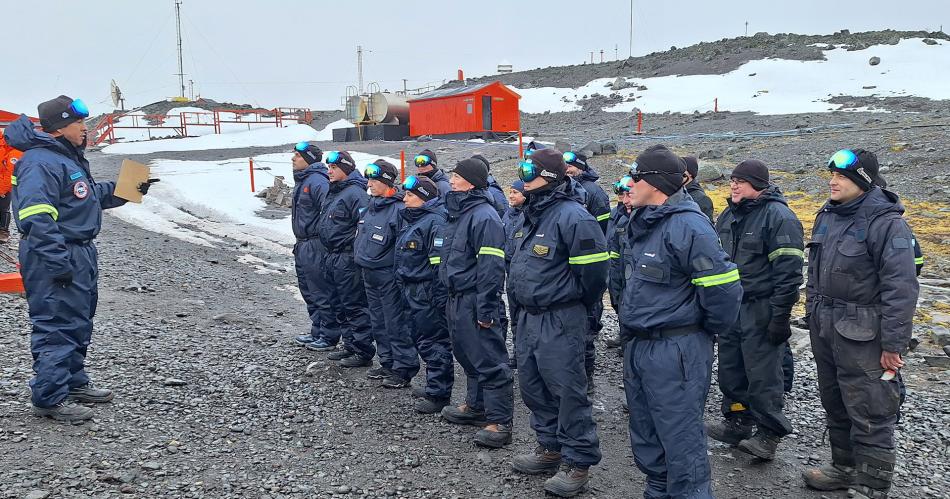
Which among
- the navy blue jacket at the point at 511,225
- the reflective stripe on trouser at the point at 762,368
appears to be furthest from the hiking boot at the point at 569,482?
the navy blue jacket at the point at 511,225

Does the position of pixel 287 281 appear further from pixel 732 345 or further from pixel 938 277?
pixel 938 277

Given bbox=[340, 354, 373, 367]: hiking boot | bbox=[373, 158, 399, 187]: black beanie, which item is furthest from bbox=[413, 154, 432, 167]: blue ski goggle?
bbox=[340, 354, 373, 367]: hiking boot

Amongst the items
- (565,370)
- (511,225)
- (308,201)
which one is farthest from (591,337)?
(308,201)

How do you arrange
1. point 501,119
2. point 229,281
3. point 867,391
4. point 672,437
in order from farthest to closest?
point 501,119 → point 229,281 → point 867,391 → point 672,437

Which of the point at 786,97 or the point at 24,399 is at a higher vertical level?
the point at 786,97

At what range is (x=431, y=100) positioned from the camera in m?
34.1

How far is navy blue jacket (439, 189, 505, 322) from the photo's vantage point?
17.4ft

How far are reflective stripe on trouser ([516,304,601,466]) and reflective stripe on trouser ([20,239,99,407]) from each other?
342cm

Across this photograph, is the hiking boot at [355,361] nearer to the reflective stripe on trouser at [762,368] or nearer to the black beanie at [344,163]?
the black beanie at [344,163]

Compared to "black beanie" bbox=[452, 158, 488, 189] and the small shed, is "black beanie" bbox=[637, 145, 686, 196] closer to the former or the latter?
"black beanie" bbox=[452, 158, 488, 189]

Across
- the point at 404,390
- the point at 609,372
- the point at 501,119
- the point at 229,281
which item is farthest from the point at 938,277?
the point at 501,119

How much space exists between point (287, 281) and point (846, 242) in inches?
350

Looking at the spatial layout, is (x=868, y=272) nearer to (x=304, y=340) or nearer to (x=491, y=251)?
(x=491, y=251)

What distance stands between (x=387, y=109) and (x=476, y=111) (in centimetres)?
735
